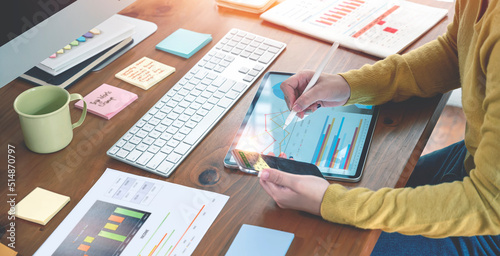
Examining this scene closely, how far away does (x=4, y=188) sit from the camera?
0.83m

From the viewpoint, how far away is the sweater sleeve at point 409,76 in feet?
3.15

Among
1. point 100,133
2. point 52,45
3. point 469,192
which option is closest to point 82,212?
point 100,133

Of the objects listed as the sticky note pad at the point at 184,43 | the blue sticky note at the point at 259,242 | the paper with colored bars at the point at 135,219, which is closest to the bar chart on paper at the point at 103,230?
the paper with colored bars at the point at 135,219

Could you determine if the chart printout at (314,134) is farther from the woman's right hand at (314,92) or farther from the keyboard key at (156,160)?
the keyboard key at (156,160)

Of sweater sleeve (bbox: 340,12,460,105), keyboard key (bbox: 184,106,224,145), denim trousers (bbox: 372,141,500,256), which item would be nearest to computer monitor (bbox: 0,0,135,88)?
keyboard key (bbox: 184,106,224,145)

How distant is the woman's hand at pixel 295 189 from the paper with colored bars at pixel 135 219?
8 centimetres

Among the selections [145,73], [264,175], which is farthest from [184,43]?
[264,175]

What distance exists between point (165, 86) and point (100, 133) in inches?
7.0

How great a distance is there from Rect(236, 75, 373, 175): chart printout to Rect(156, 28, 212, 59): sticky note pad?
23 centimetres

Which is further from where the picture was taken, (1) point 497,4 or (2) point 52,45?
A: (2) point 52,45

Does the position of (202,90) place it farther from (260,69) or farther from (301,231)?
(301,231)

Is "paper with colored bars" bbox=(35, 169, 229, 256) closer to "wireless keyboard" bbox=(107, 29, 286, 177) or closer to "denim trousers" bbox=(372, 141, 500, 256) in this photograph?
"wireless keyboard" bbox=(107, 29, 286, 177)

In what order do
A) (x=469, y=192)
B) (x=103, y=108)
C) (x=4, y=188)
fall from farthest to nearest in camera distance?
(x=103, y=108), (x=4, y=188), (x=469, y=192)

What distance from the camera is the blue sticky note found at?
705 millimetres
